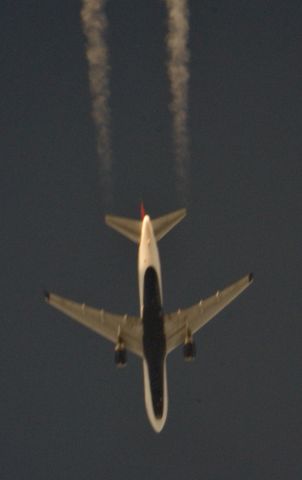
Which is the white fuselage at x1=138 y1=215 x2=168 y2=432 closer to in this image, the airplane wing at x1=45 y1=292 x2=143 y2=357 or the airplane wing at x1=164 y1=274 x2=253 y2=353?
the airplane wing at x1=45 y1=292 x2=143 y2=357

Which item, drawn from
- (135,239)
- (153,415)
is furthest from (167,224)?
(153,415)

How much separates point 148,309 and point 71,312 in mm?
5392

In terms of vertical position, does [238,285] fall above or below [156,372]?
above

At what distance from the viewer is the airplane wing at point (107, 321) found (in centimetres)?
5759

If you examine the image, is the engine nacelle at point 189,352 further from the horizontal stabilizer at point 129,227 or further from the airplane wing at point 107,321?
the horizontal stabilizer at point 129,227

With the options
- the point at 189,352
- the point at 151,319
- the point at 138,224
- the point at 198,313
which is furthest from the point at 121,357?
the point at 138,224

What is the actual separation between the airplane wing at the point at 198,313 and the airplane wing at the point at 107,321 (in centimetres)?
194

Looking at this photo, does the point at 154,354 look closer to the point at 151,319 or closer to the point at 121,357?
the point at 121,357

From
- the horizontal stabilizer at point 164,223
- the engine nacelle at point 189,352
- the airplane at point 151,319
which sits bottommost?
the engine nacelle at point 189,352

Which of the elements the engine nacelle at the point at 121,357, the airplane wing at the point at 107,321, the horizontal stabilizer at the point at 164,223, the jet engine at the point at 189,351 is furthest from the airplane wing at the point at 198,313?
the horizontal stabilizer at the point at 164,223

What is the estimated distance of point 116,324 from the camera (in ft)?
192

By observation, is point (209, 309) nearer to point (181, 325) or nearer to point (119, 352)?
point (181, 325)

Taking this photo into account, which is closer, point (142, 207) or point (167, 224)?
point (167, 224)

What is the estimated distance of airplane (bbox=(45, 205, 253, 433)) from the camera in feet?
180
